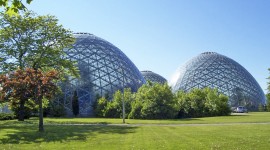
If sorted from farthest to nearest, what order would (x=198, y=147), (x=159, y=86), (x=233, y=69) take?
1. (x=233, y=69)
2. (x=159, y=86)
3. (x=198, y=147)

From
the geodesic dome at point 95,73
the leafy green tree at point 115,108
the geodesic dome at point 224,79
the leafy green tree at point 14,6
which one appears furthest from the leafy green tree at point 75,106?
the leafy green tree at point 14,6

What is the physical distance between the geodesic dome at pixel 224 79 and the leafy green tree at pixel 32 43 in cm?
6180

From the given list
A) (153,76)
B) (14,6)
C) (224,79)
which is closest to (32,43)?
(14,6)

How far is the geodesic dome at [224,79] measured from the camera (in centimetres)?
9300

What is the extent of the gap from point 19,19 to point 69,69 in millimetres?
8261

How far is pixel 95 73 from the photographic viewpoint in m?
66.1

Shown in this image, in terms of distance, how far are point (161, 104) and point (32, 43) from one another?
19.8 metres

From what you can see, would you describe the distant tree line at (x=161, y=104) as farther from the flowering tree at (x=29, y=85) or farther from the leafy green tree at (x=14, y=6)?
the leafy green tree at (x=14, y=6)

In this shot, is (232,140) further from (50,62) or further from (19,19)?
(19,19)

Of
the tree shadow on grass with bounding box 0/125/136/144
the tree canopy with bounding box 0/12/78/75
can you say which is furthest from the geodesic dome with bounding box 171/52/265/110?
the tree shadow on grass with bounding box 0/125/136/144

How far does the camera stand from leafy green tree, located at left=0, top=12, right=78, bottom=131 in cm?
3872

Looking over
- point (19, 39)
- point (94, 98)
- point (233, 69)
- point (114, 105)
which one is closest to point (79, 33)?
point (94, 98)

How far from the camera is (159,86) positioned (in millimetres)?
49750

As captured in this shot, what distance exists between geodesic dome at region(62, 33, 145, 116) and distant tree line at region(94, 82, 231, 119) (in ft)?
14.5
